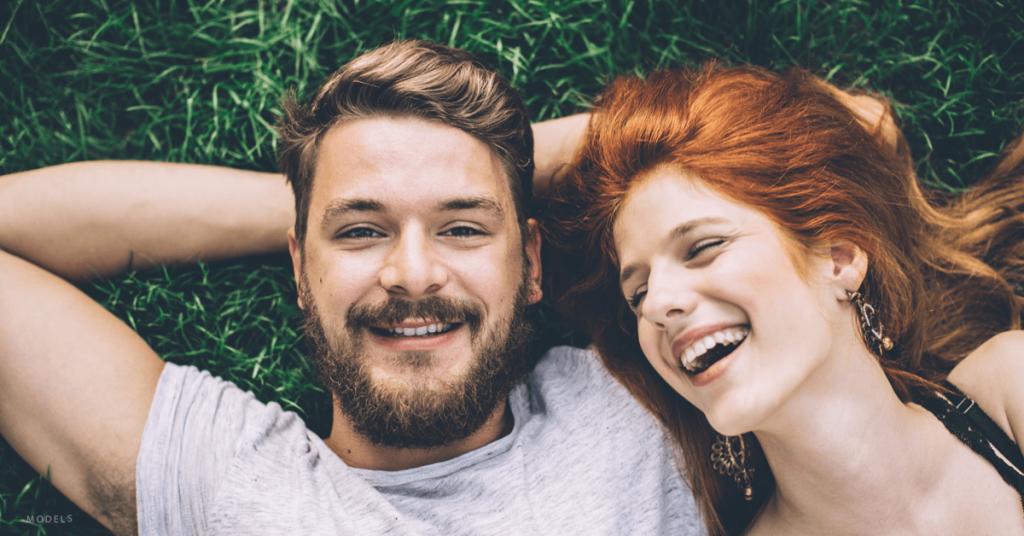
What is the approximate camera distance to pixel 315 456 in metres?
2.81

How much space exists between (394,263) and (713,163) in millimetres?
1315

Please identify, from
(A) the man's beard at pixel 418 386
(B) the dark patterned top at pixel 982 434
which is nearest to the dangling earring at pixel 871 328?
(B) the dark patterned top at pixel 982 434

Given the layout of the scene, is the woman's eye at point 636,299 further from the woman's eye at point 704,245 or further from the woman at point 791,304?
the woman's eye at point 704,245

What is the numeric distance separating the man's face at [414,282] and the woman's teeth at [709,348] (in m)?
0.75

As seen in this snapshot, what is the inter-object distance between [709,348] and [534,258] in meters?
0.96

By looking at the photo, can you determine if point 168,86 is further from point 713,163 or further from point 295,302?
point 713,163

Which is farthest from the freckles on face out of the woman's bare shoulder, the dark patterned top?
the woman's bare shoulder

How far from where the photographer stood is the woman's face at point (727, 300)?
223cm

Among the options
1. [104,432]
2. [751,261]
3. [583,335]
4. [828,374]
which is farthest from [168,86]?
[828,374]

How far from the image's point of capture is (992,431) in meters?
2.68

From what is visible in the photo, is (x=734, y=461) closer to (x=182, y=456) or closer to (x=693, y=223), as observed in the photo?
(x=693, y=223)

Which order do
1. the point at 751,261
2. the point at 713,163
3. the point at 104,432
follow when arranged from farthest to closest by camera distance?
1. the point at 104,432
2. the point at 713,163
3. the point at 751,261

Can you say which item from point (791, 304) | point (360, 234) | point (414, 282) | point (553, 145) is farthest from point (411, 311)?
point (791, 304)

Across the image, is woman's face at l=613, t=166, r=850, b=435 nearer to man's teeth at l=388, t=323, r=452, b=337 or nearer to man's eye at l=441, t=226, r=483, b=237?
man's eye at l=441, t=226, r=483, b=237
